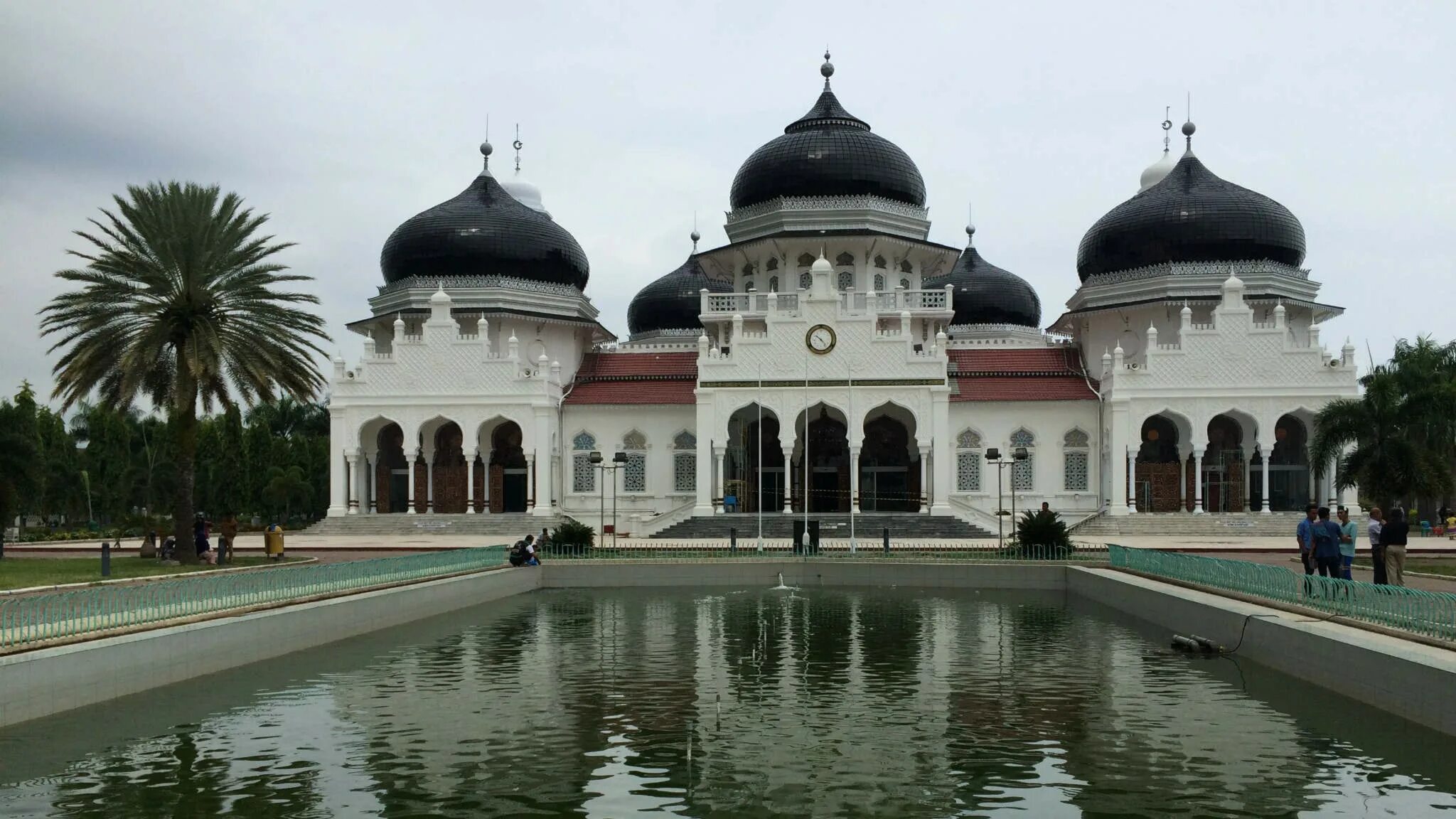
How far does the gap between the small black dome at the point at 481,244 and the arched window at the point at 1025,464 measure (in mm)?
17780

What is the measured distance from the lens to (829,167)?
44250mm

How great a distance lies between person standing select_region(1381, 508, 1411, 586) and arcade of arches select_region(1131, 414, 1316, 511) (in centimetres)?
2280

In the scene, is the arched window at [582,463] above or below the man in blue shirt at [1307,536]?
above

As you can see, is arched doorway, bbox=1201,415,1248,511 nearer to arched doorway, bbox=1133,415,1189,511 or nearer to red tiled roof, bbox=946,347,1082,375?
arched doorway, bbox=1133,415,1189,511

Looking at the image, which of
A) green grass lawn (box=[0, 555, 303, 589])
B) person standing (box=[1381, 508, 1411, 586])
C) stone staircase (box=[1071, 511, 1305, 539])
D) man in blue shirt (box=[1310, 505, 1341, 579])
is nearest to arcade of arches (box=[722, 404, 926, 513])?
stone staircase (box=[1071, 511, 1305, 539])

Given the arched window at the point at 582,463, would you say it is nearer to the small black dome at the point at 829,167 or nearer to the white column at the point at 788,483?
the white column at the point at 788,483

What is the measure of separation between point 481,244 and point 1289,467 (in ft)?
94.9

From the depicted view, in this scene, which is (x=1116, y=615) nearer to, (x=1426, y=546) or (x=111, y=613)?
(x=111, y=613)

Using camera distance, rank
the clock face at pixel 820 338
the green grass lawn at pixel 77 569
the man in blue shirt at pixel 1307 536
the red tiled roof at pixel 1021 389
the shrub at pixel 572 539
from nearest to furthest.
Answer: the man in blue shirt at pixel 1307 536
the green grass lawn at pixel 77 569
the shrub at pixel 572 539
the clock face at pixel 820 338
the red tiled roof at pixel 1021 389

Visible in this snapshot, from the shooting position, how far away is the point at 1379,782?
9.02m

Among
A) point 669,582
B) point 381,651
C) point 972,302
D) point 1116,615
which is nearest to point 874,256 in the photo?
point 972,302

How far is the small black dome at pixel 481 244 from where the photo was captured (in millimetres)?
46219

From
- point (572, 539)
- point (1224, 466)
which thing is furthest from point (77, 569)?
point (1224, 466)

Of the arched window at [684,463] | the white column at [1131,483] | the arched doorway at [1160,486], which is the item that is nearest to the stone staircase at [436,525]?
the arched window at [684,463]
